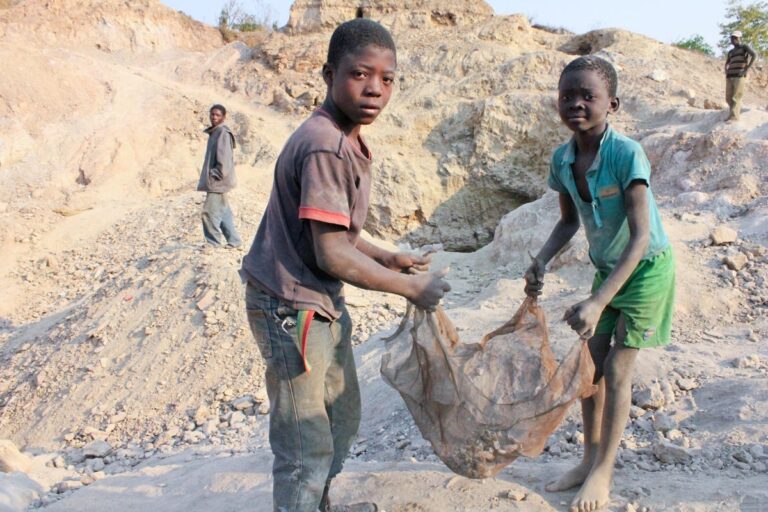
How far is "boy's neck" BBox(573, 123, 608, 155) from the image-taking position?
236cm

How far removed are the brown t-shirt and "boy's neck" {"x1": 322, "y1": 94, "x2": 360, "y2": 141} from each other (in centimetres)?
3

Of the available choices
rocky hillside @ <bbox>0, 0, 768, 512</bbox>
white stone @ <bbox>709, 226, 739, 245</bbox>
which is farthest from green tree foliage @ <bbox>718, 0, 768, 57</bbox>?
white stone @ <bbox>709, 226, 739, 245</bbox>

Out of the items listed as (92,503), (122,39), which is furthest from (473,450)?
(122,39)

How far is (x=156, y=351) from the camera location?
5695 mm

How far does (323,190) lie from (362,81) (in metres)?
0.38

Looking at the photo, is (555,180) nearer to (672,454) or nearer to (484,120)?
(672,454)

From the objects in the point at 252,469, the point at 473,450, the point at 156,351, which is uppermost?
the point at 473,450

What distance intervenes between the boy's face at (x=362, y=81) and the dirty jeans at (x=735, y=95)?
7716 millimetres

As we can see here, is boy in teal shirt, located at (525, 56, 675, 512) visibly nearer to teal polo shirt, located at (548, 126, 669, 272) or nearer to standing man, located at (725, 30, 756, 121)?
teal polo shirt, located at (548, 126, 669, 272)

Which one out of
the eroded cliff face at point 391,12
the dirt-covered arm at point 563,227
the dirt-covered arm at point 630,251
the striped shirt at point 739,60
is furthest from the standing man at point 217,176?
the eroded cliff face at point 391,12

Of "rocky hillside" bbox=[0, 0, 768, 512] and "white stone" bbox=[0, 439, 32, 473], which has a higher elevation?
"rocky hillside" bbox=[0, 0, 768, 512]

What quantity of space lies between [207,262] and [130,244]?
335cm

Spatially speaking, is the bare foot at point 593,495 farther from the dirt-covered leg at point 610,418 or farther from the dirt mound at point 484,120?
the dirt mound at point 484,120

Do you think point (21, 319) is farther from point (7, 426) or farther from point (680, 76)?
point (680, 76)
